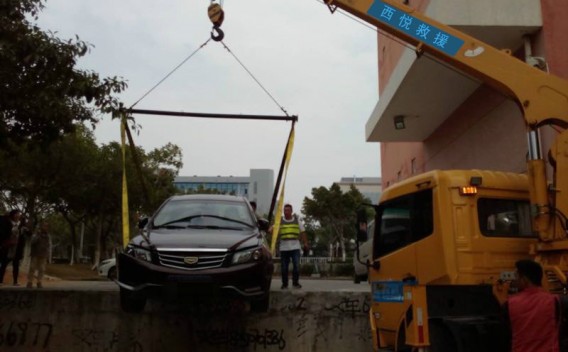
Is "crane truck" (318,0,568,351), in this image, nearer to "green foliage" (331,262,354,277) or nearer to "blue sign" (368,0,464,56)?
"blue sign" (368,0,464,56)

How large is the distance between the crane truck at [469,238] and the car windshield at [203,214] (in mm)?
1915

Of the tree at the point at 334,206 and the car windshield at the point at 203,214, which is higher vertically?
the tree at the point at 334,206

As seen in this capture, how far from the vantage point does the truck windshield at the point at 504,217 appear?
5836mm

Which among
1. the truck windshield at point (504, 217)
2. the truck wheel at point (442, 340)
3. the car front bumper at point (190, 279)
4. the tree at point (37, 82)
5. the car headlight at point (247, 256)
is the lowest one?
the truck wheel at point (442, 340)

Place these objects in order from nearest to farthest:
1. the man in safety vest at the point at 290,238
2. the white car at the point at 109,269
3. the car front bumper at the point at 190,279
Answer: the car front bumper at the point at 190,279
the man in safety vest at the point at 290,238
the white car at the point at 109,269

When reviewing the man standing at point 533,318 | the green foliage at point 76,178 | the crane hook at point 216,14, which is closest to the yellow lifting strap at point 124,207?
the crane hook at point 216,14

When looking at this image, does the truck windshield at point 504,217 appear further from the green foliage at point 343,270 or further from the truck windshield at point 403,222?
the green foliage at point 343,270

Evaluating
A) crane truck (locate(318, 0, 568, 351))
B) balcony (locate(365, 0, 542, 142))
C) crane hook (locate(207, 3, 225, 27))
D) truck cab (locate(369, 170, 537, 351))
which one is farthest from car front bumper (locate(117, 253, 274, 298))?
balcony (locate(365, 0, 542, 142))

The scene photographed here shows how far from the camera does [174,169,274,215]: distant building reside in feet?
315

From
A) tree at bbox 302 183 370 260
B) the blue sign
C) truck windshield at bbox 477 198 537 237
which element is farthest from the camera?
tree at bbox 302 183 370 260

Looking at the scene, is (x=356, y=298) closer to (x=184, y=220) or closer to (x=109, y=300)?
(x=184, y=220)

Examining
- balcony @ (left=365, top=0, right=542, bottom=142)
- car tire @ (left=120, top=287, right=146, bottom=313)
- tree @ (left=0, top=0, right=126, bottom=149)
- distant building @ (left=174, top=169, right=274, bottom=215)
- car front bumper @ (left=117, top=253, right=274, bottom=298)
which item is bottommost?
car tire @ (left=120, top=287, right=146, bottom=313)

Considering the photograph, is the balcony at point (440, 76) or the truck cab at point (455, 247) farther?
the balcony at point (440, 76)

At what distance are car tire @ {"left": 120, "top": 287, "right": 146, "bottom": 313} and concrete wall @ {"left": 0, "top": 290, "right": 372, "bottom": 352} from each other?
1.39 m
